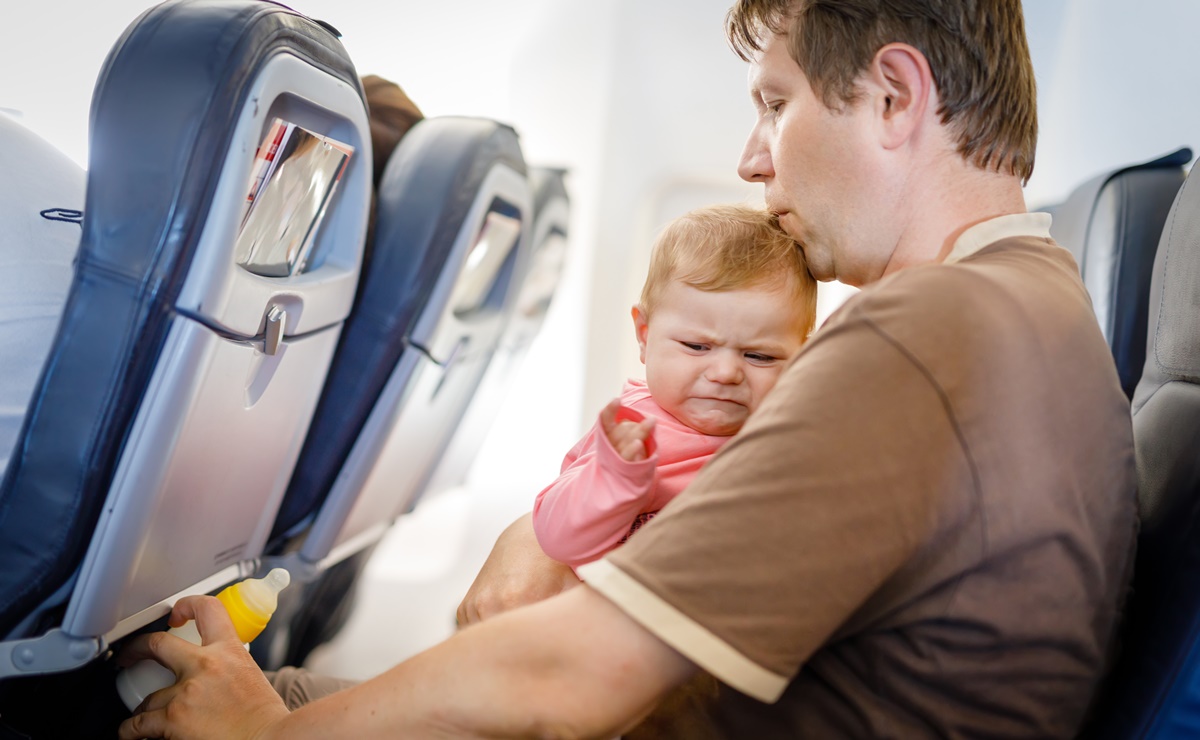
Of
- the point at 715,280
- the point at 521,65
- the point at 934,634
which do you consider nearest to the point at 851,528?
the point at 934,634

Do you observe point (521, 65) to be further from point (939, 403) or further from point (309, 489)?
point (939, 403)

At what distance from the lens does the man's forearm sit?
737 millimetres

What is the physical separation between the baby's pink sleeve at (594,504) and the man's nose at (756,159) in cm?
43

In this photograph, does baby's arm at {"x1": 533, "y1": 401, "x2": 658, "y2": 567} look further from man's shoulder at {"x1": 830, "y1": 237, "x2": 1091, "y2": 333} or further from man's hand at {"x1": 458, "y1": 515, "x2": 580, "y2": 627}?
man's shoulder at {"x1": 830, "y1": 237, "x2": 1091, "y2": 333}

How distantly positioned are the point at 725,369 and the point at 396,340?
0.82m

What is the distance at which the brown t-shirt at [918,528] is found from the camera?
0.71 m

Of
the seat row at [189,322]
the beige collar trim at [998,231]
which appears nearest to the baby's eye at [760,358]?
the beige collar trim at [998,231]

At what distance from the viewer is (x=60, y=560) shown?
1188mm

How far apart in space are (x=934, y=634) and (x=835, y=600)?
0.49 feet

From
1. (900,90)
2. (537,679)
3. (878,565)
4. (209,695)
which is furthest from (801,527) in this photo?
(209,695)

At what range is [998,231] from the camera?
1016 millimetres

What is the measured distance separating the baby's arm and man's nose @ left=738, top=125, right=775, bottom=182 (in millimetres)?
392

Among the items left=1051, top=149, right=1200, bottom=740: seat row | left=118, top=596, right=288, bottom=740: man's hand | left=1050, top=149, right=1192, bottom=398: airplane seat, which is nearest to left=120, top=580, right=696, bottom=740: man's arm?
left=118, top=596, right=288, bottom=740: man's hand

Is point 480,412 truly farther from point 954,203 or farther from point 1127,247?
point 954,203
